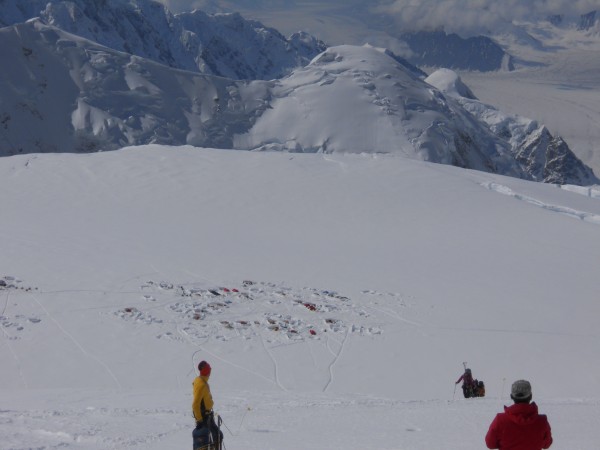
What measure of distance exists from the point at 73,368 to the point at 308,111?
134 meters

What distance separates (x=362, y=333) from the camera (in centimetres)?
2369

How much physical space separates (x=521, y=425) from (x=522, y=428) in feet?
0.14

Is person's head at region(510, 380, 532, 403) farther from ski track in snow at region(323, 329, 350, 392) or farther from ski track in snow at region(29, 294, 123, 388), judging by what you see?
ski track in snow at region(29, 294, 123, 388)

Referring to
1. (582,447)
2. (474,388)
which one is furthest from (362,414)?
(474,388)

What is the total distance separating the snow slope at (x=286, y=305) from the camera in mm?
13648

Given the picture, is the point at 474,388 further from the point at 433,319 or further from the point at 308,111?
the point at 308,111

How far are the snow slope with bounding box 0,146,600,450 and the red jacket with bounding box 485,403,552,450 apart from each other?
4797 millimetres

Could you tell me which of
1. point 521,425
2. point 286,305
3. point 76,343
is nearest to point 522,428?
point 521,425

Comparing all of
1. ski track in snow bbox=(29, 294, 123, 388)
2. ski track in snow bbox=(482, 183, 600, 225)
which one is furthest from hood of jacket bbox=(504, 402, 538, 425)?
ski track in snow bbox=(482, 183, 600, 225)

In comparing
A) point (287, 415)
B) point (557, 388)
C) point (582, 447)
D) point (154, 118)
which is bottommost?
point (154, 118)

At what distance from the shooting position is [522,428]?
652 centimetres

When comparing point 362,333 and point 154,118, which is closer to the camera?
point 362,333

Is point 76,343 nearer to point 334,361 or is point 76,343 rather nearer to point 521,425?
point 334,361

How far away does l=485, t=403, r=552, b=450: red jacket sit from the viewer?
6.52 meters
